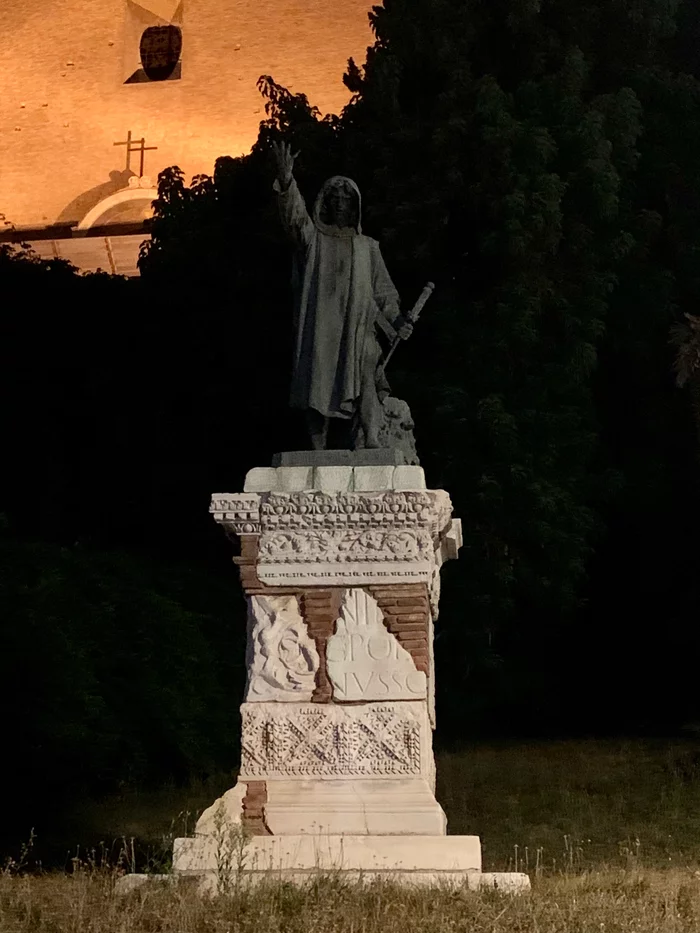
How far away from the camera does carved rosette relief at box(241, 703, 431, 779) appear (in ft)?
22.4

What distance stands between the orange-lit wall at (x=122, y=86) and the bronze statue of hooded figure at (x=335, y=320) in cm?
2074

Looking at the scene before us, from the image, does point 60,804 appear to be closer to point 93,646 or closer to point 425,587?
point 93,646

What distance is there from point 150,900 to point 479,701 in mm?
9399

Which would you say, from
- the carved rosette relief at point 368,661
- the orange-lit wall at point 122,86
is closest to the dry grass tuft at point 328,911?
the carved rosette relief at point 368,661

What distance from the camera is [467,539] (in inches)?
587

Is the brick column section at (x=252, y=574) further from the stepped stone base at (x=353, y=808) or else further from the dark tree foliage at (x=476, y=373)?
the dark tree foliage at (x=476, y=373)

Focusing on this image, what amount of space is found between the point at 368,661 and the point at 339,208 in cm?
244

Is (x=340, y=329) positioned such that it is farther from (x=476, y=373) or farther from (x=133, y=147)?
(x=133, y=147)

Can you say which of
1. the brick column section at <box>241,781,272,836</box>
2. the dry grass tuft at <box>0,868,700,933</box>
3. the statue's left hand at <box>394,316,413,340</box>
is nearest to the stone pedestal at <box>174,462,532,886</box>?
the brick column section at <box>241,781,272,836</box>

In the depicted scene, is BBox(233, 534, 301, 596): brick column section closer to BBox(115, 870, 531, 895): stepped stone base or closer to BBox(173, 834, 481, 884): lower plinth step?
BBox(173, 834, 481, 884): lower plinth step

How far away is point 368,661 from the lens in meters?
6.96

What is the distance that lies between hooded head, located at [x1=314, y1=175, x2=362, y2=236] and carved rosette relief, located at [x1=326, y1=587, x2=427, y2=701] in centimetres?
204

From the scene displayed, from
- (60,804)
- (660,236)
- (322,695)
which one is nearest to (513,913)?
(322,695)

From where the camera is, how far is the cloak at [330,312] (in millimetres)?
7516
